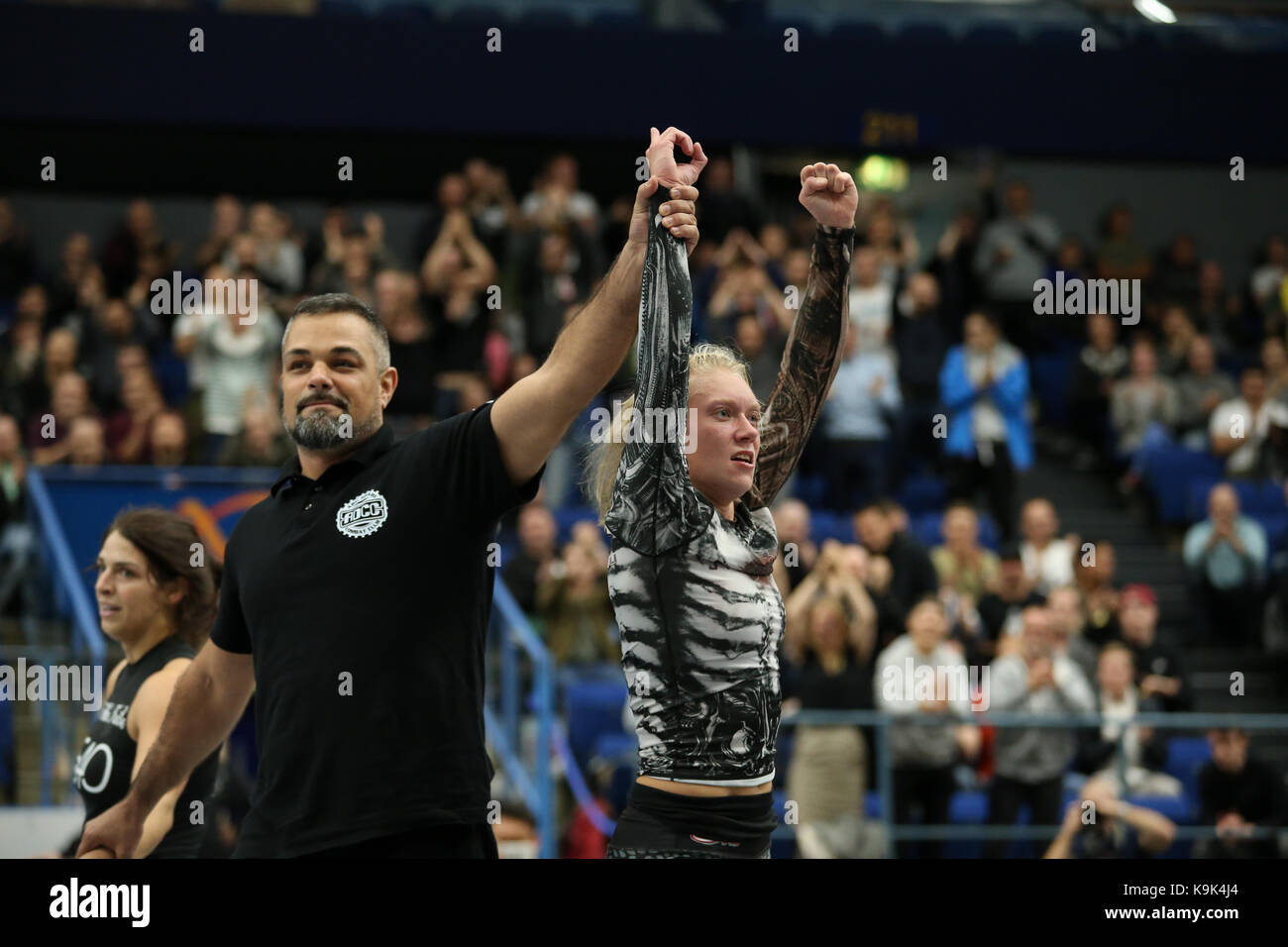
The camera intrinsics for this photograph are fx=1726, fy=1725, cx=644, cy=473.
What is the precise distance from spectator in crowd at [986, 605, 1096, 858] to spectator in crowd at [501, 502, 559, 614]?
8.45 feet

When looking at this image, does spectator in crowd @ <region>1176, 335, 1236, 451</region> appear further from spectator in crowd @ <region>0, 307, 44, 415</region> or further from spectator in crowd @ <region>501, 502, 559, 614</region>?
spectator in crowd @ <region>0, 307, 44, 415</region>

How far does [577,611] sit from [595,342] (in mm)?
6419

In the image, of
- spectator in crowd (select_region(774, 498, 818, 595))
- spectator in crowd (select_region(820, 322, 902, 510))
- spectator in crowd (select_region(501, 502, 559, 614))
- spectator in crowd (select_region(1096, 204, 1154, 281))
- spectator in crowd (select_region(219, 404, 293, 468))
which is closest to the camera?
spectator in crowd (select_region(774, 498, 818, 595))

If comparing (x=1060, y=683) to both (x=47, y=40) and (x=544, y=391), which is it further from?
(x=47, y=40)

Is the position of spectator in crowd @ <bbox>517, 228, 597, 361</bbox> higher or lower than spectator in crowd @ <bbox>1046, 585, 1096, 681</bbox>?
higher

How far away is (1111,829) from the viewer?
8.05 meters

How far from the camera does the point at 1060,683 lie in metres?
9.30

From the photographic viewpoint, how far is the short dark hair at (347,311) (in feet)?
12.0

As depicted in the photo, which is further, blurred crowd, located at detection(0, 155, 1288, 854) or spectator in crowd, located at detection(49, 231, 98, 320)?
spectator in crowd, located at detection(49, 231, 98, 320)

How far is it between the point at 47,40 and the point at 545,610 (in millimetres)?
7067

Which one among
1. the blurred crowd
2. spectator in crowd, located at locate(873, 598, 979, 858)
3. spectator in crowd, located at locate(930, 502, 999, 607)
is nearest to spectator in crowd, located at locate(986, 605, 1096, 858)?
the blurred crowd

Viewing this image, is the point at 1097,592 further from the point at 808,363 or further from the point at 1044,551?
the point at 808,363

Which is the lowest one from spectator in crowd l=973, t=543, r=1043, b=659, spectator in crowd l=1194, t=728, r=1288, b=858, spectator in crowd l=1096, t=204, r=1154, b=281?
spectator in crowd l=1194, t=728, r=1288, b=858

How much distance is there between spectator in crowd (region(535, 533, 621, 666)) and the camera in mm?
9570
